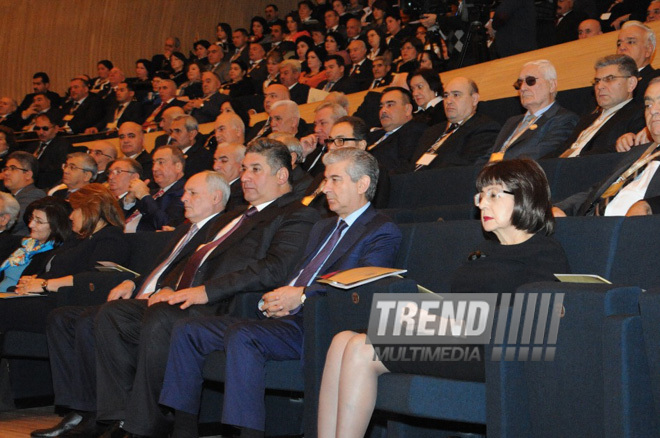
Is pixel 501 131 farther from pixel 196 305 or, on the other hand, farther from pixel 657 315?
pixel 657 315

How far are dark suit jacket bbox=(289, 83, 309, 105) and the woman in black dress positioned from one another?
4972 mm

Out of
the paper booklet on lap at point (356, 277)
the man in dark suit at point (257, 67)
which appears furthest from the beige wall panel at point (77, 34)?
the paper booklet on lap at point (356, 277)

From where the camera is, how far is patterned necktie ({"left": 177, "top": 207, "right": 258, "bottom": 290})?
321cm

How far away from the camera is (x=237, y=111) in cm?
685

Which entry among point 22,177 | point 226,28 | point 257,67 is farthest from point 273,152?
point 226,28

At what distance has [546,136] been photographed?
384cm

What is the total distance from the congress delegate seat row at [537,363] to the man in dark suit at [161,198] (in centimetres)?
202

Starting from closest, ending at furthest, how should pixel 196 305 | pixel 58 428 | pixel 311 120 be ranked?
1. pixel 196 305
2. pixel 58 428
3. pixel 311 120

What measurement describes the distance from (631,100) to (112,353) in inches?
94.6

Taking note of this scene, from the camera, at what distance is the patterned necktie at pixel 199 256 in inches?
126

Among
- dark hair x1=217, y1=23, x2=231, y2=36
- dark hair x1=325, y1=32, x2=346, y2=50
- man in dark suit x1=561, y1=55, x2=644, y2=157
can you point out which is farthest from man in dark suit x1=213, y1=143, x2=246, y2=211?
dark hair x1=217, y1=23, x2=231, y2=36

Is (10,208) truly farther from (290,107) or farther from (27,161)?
(290,107)

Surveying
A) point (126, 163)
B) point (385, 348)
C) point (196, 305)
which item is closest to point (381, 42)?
point (126, 163)

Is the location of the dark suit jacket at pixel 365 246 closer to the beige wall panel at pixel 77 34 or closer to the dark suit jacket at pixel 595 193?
the dark suit jacket at pixel 595 193
